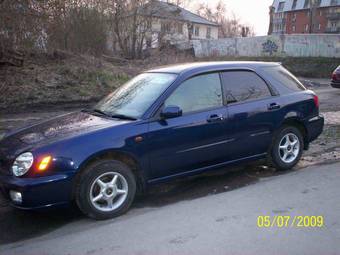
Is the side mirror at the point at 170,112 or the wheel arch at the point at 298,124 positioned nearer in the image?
the side mirror at the point at 170,112

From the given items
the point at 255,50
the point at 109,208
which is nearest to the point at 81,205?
the point at 109,208

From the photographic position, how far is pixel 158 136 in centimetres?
496

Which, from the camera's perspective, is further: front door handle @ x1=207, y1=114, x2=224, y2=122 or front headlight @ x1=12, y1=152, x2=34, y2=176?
front door handle @ x1=207, y1=114, x2=224, y2=122

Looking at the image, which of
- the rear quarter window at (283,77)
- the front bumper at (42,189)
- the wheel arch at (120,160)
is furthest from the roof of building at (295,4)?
the front bumper at (42,189)

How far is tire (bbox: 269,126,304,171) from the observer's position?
20.1ft

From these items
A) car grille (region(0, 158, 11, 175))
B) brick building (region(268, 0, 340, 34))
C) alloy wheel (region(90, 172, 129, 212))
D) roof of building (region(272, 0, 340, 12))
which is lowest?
alloy wheel (region(90, 172, 129, 212))

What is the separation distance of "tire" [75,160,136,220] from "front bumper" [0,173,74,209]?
159 millimetres

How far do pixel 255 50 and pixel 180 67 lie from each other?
31957 millimetres

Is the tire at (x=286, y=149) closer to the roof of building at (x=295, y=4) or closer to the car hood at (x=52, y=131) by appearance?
the car hood at (x=52, y=131)

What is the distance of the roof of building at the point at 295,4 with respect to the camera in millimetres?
69812

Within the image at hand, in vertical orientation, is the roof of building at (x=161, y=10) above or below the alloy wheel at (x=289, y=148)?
above

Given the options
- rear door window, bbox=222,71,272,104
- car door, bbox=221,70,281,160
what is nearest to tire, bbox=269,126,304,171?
car door, bbox=221,70,281,160

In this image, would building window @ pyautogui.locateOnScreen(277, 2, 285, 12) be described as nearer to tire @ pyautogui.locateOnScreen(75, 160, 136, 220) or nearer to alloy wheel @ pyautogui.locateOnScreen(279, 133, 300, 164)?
alloy wheel @ pyautogui.locateOnScreen(279, 133, 300, 164)

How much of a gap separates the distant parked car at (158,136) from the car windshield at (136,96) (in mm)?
18
